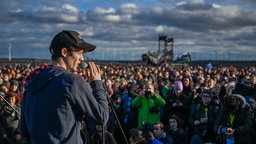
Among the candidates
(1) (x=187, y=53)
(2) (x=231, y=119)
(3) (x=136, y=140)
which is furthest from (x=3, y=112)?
(1) (x=187, y=53)

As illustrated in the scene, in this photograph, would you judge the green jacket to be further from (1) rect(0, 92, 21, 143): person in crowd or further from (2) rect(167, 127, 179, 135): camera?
(1) rect(0, 92, 21, 143): person in crowd

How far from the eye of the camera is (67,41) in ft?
8.32

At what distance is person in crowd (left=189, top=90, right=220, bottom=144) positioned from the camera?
23.2 ft

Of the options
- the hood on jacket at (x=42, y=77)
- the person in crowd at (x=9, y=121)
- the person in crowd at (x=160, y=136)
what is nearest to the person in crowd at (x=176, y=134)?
the person in crowd at (x=160, y=136)

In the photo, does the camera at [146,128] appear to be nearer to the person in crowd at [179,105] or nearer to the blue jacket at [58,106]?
the person in crowd at [179,105]

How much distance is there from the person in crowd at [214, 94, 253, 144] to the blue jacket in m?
3.96

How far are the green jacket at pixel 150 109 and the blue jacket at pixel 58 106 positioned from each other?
5934 mm

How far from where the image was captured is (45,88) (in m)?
2.41

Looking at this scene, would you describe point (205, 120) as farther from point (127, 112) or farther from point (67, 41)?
point (67, 41)

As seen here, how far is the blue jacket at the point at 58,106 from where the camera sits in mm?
2359

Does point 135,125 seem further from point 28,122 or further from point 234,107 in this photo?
point 28,122

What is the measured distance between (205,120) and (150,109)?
5.10 feet

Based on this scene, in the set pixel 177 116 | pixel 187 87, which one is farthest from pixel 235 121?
pixel 187 87

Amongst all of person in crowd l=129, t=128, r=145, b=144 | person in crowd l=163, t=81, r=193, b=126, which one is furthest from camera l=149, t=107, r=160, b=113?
person in crowd l=129, t=128, r=145, b=144
